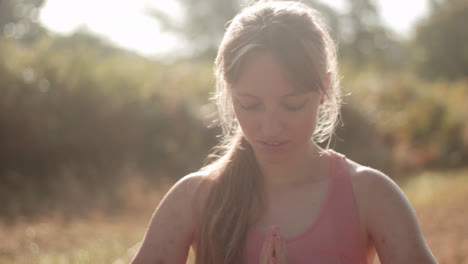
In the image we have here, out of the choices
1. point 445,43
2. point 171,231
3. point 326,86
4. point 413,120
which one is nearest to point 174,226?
point 171,231

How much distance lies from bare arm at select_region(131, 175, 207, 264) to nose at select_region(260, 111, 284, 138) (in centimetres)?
48

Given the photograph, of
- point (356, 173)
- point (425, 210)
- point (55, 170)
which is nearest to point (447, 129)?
point (425, 210)

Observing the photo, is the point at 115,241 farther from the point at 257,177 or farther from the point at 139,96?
the point at 139,96

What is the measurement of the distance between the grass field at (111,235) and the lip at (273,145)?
2.93 m

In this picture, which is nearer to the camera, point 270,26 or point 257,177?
point 270,26

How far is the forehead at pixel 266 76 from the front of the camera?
222 cm

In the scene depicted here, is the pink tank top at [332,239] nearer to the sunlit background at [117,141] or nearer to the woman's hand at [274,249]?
the woman's hand at [274,249]

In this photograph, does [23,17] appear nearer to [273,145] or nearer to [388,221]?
[273,145]

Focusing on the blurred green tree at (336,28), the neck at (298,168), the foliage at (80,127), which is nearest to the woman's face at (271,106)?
the neck at (298,168)

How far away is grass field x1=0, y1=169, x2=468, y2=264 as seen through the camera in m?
5.26

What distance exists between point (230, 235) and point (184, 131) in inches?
354

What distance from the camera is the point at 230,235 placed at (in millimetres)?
2391

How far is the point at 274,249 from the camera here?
227 centimetres

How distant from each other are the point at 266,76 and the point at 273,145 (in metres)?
0.30
